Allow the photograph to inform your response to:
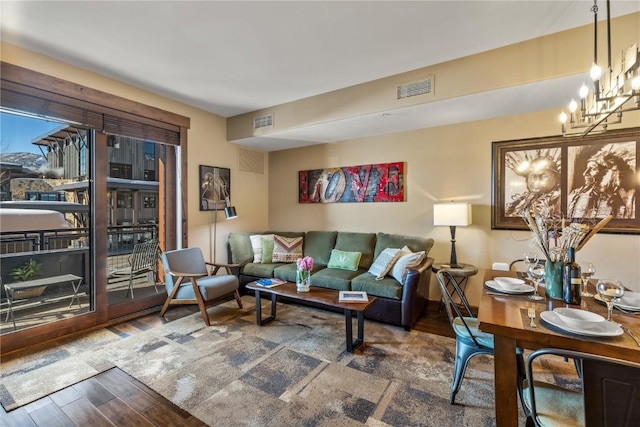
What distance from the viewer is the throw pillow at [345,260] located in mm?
3922

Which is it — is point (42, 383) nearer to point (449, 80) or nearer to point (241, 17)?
point (241, 17)

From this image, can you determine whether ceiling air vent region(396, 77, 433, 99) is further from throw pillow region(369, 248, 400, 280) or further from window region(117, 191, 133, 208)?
window region(117, 191, 133, 208)

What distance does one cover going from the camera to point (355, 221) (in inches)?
179

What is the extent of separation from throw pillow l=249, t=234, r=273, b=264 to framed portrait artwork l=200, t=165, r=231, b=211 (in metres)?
0.71

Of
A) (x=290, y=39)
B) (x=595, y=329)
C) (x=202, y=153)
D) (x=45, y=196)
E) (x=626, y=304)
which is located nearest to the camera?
(x=595, y=329)

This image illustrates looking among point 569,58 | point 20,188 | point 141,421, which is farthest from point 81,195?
point 569,58

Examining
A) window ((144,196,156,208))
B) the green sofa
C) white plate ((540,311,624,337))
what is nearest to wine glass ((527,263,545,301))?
white plate ((540,311,624,337))

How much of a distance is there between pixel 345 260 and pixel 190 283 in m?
1.99

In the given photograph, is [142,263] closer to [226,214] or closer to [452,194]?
[226,214]

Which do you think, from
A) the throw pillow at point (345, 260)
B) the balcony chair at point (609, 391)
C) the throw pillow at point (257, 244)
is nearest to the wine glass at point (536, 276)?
the balcony chair at point (609, 391)

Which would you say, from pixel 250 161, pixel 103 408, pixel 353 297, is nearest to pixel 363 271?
pixel 353 297

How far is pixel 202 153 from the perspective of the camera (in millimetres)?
4234

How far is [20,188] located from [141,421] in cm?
246

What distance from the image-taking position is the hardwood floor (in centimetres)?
177
